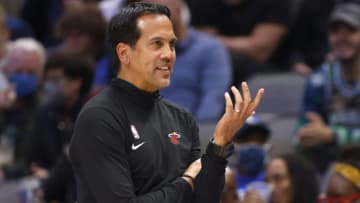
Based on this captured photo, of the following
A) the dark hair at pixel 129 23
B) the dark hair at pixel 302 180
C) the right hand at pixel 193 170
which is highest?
the dark hair at pixel 129 23

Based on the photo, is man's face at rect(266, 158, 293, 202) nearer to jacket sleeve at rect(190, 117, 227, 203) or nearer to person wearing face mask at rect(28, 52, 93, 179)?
person wearing face mask at rect(28, 52, 93, 179)

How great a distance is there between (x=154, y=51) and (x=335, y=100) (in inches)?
131

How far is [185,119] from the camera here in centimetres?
360

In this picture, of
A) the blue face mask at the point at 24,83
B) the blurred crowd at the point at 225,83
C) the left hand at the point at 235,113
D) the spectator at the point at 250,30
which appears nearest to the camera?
the left hand at the point at 235,113

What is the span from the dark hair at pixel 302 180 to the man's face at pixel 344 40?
104 cm

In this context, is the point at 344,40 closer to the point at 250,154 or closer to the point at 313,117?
the point at 313,117

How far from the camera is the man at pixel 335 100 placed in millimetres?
6473

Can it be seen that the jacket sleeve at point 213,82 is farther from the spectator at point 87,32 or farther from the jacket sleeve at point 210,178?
the jacket sleeve at point 210,178

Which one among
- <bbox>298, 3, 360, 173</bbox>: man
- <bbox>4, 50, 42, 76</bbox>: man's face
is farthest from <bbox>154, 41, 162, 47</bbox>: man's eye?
<bbox>4, 50, 42, 76</bbox>: man's face

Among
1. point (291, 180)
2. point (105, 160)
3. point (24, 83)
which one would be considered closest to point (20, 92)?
point (24, 83)

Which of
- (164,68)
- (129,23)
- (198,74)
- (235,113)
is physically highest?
(129,23)

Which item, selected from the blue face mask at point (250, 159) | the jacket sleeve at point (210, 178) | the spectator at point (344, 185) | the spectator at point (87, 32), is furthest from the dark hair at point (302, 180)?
the jacket sleeve at point (210, 178)

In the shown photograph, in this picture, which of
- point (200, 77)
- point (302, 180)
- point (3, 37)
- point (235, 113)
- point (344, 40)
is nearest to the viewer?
point (235, 113)

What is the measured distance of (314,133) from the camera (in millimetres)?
6539
